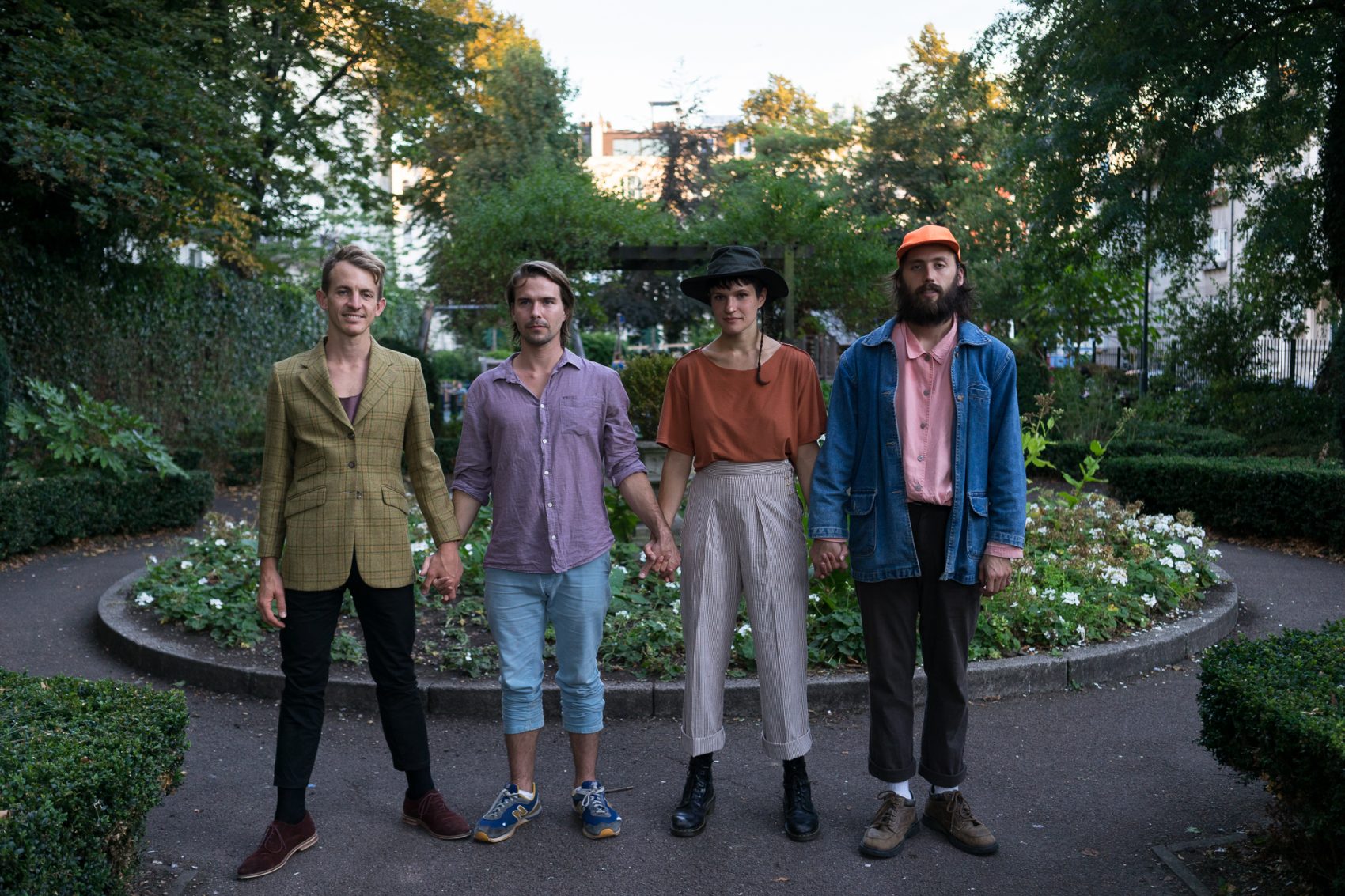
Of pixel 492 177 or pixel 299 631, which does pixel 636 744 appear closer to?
pixel 299 631

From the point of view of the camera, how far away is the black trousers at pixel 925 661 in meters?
3.86

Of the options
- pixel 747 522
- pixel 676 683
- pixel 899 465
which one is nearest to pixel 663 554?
pixel 747 522

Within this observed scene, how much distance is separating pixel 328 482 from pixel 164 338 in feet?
41.8

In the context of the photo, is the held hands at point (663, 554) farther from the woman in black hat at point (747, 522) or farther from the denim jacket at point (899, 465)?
the denim jacket at point (899, 465)

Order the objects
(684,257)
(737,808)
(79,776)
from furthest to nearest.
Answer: (684,257)
(737,808)
(79,776)

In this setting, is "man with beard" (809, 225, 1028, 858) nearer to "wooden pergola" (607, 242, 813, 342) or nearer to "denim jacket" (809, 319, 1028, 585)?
"denim jacket" (809, 319, 1028, 585)

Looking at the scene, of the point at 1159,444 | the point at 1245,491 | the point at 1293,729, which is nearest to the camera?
the point at 1293,729

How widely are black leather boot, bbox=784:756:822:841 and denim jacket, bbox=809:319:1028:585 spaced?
0.72 meters

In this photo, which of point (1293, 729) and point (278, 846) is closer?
point (1293, 729)

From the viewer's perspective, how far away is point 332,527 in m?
3.73

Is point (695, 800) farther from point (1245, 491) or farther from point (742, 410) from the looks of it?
point (1245, 491)

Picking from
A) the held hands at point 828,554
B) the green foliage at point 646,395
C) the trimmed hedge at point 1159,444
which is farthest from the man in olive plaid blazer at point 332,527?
the trimmed hedge at point 1159,444

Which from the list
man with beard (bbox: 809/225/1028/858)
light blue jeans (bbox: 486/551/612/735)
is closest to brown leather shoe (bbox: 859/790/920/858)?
man with beard (bbox: 809/225/1028/858)

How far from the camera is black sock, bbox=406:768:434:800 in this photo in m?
4.02
